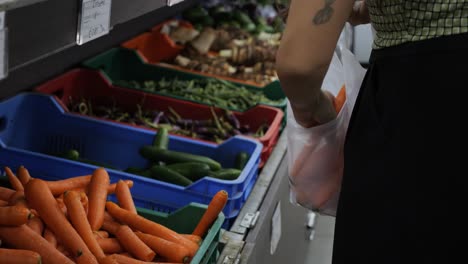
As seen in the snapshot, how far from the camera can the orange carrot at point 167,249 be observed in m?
1.87

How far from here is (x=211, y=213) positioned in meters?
1.98

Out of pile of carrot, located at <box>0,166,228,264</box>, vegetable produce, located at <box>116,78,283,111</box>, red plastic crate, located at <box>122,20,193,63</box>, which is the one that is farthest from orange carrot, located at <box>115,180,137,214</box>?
red plastic crate, located at <box>122,20,193,63</box>

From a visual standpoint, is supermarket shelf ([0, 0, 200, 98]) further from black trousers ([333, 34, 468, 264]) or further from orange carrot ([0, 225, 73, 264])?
black trousers ([333, 34, 468, 264])

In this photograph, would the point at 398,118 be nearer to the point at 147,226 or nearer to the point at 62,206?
the point at 147,226

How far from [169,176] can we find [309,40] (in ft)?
3.89

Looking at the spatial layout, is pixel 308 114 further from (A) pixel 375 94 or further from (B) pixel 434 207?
(B) pixel 434 207

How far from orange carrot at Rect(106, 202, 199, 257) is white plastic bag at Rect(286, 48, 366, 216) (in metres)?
0.40

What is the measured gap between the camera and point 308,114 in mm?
1749

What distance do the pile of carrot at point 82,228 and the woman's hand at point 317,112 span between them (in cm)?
37

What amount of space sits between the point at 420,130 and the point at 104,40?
258 cm

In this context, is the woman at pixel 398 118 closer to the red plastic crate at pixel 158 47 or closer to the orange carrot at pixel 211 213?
the orange carrot at pixel 211 213

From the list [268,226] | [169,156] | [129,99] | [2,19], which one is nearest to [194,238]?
[268,226]

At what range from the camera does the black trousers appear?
1479 millimetres

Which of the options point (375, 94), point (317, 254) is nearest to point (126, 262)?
point (375, 94)
